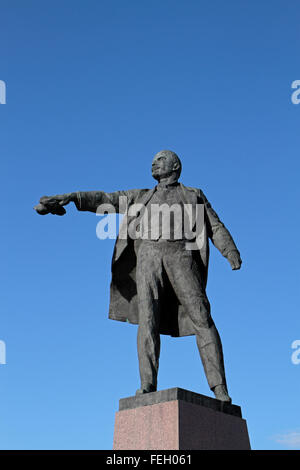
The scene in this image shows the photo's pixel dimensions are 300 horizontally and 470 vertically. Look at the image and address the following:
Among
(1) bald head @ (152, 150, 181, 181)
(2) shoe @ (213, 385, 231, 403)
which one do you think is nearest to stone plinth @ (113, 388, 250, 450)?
(2) shoe @ (213, 385, 231, 403)

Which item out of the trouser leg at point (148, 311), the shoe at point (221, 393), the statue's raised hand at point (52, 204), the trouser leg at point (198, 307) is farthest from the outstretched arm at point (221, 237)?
the statue's raised hand at point (52, 204)

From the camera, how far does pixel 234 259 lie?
9039 mm

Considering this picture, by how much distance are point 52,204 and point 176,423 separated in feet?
12.0

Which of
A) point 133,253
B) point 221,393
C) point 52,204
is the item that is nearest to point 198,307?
point 221,393

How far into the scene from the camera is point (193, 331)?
8797 millimetres

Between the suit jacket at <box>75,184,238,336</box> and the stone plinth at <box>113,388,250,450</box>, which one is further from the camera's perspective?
the suit jacket at <box>75,184,238,336</box>

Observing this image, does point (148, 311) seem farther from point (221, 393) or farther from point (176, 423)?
point (176, 423)

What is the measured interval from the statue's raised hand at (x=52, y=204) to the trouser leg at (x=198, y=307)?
1725mm

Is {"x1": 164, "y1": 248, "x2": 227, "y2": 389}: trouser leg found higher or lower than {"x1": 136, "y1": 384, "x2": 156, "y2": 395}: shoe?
higher

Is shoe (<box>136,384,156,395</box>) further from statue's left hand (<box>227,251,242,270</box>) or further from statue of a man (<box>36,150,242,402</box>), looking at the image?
statue's left hand (<box>227,251,242,270</box>)

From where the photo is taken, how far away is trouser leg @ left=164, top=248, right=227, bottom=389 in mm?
8242

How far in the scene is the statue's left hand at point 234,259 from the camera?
9.00 metres

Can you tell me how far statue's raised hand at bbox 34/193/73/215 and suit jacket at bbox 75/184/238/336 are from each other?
0.23m

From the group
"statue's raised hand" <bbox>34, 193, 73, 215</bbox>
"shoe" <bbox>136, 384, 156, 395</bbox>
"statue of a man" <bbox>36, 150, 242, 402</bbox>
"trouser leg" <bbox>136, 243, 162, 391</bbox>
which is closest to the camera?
"shoe" <bbox>136, 384, 156, 395</bbox>
